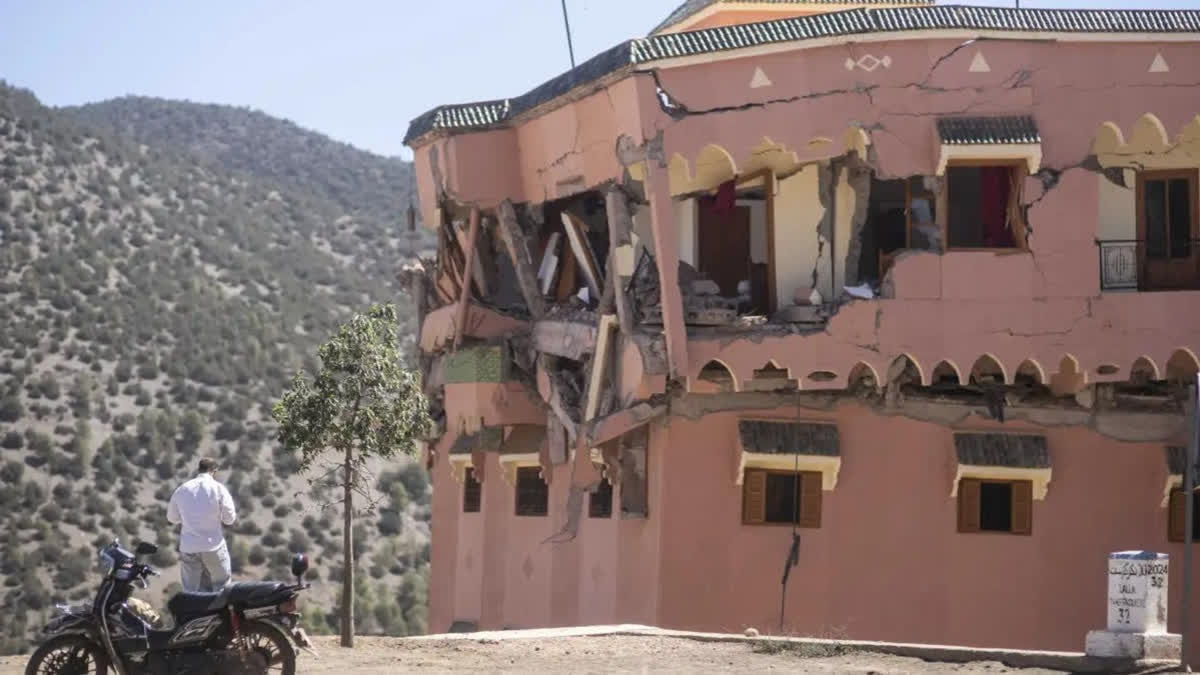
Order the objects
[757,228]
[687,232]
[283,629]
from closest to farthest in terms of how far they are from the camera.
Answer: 1. [283,629]
2. [687,232]
3. [757,228]

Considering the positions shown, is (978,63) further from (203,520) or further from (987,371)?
(203,520)

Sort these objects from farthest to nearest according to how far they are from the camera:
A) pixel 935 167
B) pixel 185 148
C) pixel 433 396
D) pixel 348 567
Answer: pixel 185 148 < pixel 433 396 < pixel 348 567 < pixel 935 167

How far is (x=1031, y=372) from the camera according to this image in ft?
74.3

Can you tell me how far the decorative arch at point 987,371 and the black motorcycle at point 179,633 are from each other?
32.7ft

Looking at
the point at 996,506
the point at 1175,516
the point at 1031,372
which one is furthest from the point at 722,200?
the point at 1175,516

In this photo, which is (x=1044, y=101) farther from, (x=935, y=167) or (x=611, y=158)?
(x=611, y=158)

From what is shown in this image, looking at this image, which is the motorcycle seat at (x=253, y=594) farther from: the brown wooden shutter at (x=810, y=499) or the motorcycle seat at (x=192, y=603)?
the brown wooden shutter at (x=810, y=499)

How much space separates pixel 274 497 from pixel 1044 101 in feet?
118

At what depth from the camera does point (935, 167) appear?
21.7 m

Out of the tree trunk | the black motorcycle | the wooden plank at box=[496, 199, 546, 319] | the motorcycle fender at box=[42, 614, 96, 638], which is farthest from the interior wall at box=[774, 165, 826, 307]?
the motorcycle fender at box=[42, 614, 96, 638]

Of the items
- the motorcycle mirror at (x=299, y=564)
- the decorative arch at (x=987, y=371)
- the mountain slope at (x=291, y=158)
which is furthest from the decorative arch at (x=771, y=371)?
the mountain slope at (x=291, y=158)

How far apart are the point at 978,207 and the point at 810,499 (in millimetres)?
3723

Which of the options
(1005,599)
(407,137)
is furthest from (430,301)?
(1005,599)

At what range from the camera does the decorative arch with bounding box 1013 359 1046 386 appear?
2206 cm
